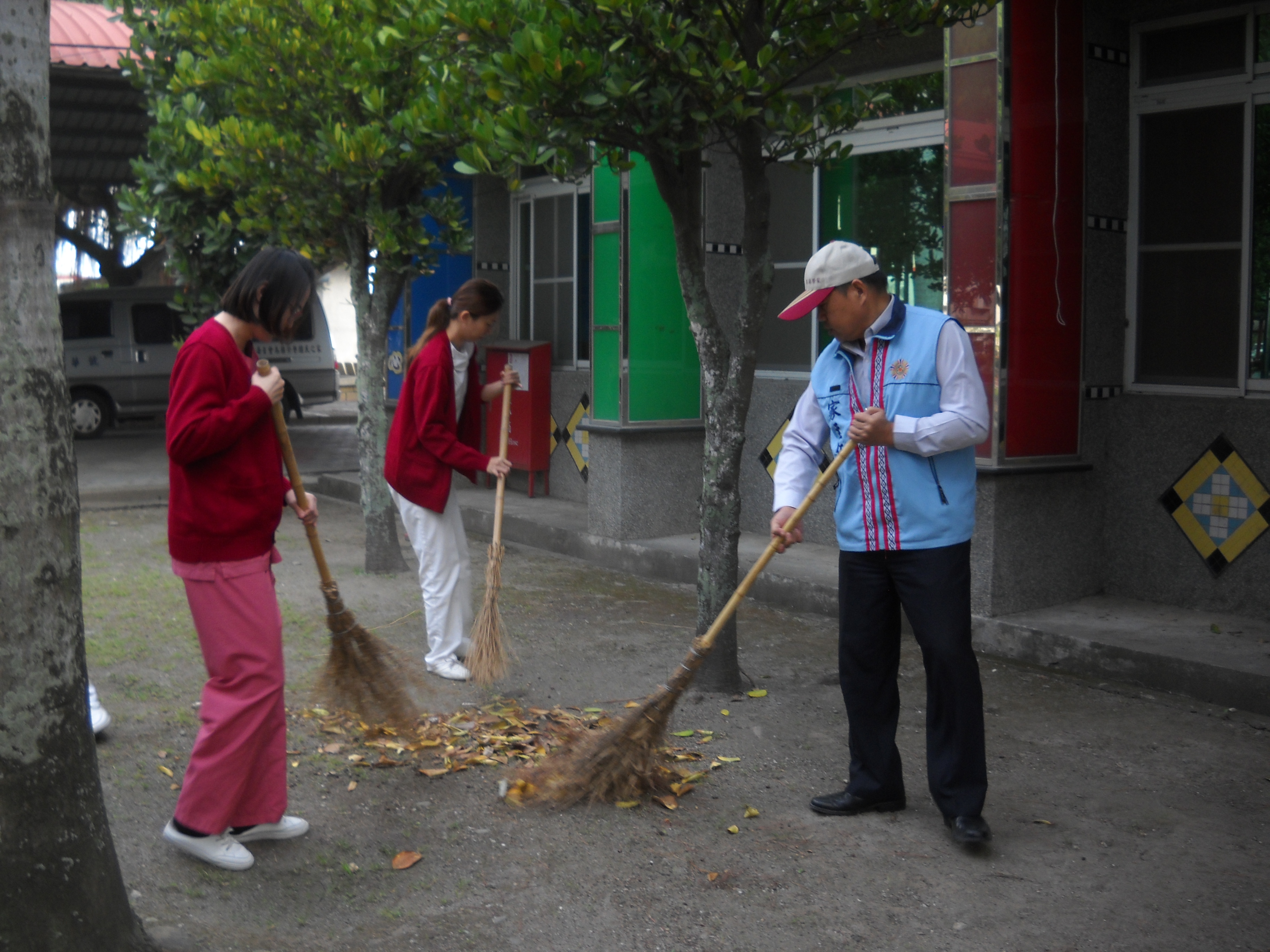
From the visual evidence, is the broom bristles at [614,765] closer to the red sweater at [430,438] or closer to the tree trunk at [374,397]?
the red sweater at [430,438]

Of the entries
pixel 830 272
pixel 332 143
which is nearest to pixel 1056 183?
pixel 830 272

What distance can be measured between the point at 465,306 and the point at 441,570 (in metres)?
1.25

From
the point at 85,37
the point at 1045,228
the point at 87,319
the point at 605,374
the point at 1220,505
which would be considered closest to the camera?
the point at 1045,228

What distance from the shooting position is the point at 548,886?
3.82 m

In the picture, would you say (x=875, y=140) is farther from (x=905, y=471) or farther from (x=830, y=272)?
(x=905, y=471)

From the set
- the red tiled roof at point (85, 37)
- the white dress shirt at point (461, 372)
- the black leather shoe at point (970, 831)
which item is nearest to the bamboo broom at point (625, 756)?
the black leather shoe at point (970, 831)

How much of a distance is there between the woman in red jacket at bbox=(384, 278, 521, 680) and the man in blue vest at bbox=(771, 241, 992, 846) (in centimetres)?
212

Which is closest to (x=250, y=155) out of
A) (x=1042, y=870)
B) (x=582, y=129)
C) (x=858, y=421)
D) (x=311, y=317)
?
(x=582, y=129)

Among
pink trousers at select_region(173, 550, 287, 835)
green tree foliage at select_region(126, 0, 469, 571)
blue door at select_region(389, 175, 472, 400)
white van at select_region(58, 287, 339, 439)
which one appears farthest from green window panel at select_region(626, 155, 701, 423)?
white van at select_region(58, 287, 339, 439)

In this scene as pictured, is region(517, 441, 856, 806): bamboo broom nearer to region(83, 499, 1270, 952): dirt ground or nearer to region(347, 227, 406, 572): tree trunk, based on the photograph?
region(83, 499, 1270, 952): dirt ground

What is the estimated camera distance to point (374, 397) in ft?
28.0

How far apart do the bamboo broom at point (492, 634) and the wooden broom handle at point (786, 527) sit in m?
1.80

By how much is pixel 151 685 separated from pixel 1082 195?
5262 millimetres

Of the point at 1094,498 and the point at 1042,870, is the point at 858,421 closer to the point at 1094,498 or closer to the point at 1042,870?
the point at 1042,870
